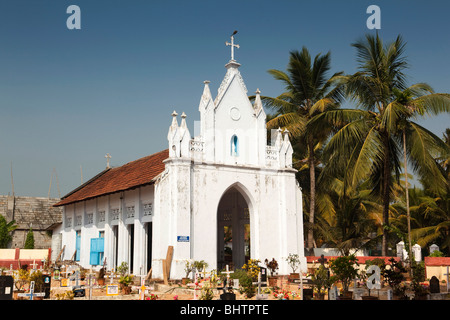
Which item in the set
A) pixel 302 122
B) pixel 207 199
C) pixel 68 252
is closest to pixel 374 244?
pixel 302 122

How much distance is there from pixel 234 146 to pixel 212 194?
8.49 feet

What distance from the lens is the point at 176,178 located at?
19.5 metres

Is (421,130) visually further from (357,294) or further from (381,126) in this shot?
(357,294)

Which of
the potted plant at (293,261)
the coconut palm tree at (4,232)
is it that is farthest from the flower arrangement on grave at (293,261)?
the coconut palm tree at (4,232)

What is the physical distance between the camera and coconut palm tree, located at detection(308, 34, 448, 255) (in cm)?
2011

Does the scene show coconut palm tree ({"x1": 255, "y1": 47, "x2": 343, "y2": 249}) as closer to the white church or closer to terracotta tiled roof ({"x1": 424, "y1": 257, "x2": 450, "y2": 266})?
the white church

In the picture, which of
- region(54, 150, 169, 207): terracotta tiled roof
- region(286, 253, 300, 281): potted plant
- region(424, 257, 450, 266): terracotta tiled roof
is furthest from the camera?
region(54, 150, 169, 207): terracotta tiled roof

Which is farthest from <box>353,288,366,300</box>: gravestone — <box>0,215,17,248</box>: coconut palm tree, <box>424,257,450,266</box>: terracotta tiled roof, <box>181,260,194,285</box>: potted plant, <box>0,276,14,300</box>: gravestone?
<box>0,215,17,248</box>: coconut palm tree

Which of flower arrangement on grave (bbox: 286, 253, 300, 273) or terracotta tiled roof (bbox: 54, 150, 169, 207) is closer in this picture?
flower arrangement on grave (bbox: 286, 253, 300, 273)

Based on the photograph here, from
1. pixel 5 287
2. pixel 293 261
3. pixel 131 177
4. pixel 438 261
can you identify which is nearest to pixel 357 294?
pixel 293 261

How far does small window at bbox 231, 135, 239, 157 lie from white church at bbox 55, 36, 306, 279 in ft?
0.15

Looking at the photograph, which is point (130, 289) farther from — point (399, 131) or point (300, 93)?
point (300, 93)

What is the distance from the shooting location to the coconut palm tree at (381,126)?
66.0 ft
